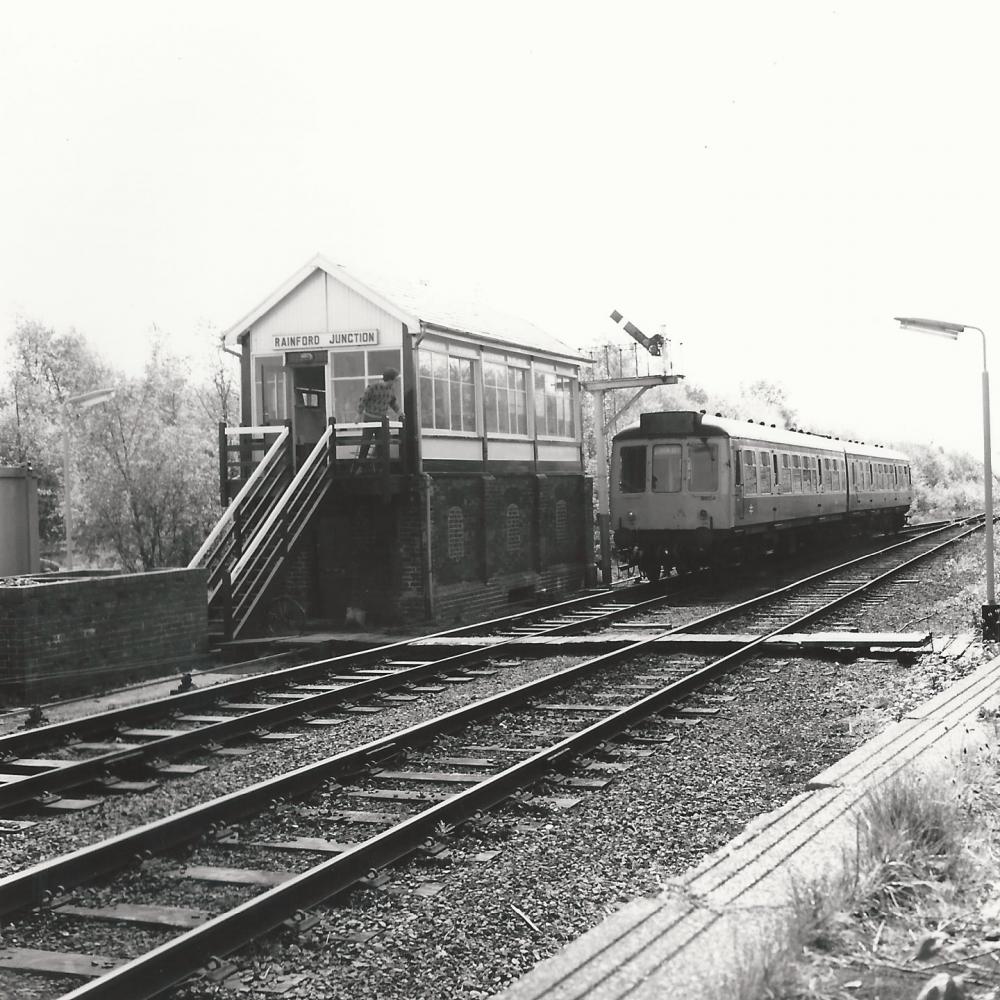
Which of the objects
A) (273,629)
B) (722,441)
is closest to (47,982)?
(273,629)

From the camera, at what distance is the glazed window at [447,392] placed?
661 inches

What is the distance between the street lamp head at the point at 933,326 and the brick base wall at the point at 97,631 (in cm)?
791

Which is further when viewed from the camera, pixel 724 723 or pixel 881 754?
pixel 724 723

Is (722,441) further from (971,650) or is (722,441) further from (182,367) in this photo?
(182,367)

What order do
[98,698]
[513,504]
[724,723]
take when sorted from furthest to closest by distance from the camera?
[513,504]
[98,698]
[724,723]

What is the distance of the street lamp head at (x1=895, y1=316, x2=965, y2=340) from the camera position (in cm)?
1118

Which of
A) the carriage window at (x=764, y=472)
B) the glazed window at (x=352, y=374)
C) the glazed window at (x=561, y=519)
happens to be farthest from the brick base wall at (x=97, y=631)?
the carriage window at (x=764, y=472)

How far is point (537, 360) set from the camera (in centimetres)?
2050

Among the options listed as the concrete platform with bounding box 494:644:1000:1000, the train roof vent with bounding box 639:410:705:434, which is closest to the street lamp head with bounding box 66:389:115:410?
the train roof vent with bounding box 639:410:705:434

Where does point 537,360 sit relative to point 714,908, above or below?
above

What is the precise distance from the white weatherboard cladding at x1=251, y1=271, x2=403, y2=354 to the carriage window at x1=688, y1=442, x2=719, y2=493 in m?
6.03

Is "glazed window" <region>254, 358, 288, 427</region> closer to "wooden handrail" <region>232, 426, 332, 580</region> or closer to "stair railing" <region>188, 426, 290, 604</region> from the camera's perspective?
"stair railing" <region>188, 426, 290, 604</region>

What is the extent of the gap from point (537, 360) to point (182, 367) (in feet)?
75.4

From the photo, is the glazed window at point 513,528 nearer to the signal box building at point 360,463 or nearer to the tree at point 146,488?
the signal box building at point 360,463
